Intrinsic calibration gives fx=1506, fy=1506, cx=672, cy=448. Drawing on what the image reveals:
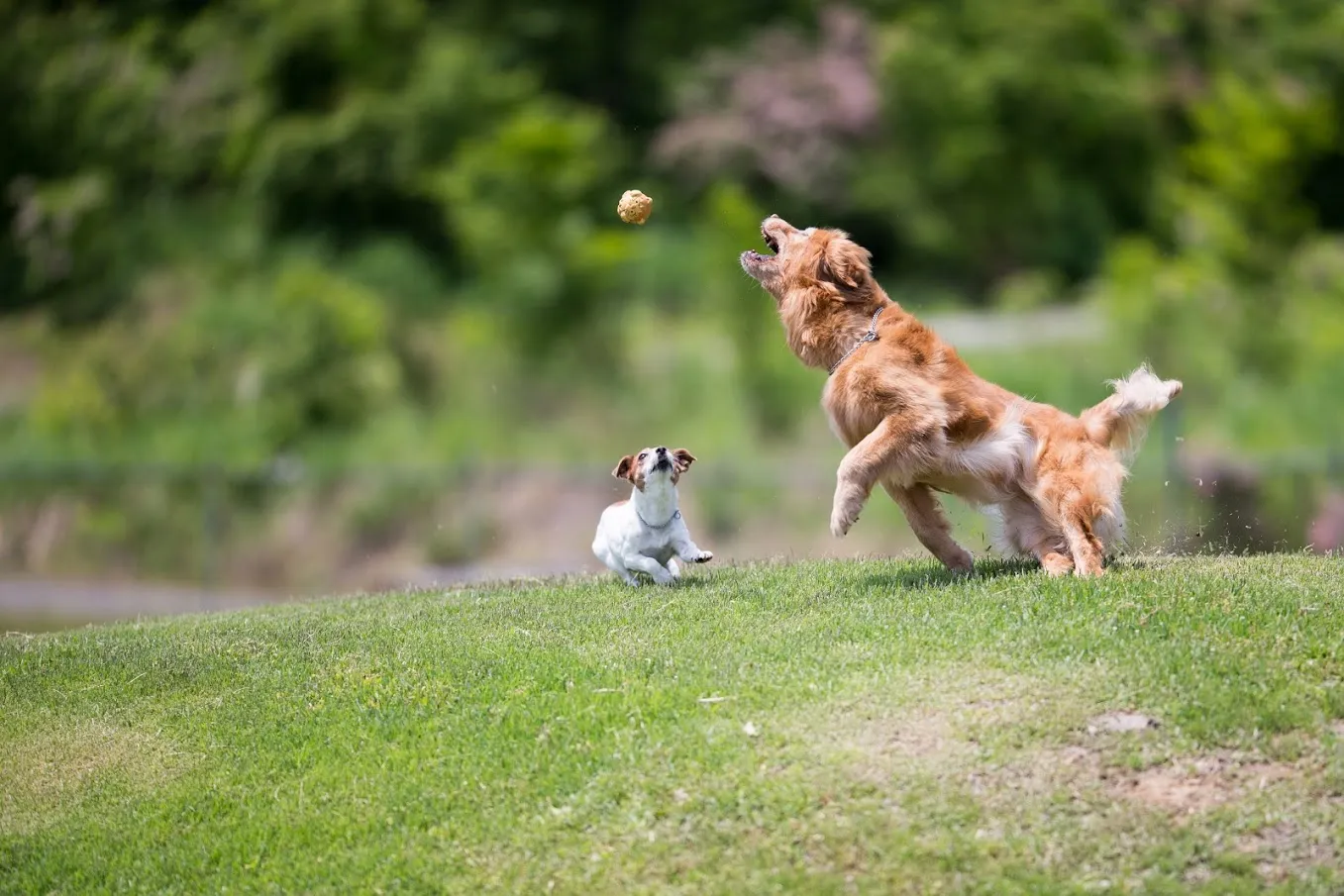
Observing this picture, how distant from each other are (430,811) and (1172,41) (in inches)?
1151

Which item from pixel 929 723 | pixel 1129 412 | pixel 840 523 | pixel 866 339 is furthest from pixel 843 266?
pixel 929 723

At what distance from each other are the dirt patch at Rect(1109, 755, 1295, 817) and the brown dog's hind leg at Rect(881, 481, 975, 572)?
2.79m

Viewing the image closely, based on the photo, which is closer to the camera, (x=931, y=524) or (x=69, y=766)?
(x=69, y=766)

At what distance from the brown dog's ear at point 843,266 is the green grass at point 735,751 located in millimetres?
1781

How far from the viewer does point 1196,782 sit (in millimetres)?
6016

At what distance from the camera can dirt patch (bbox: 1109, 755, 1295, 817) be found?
19.4ft

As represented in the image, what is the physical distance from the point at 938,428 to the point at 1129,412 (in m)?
1.12

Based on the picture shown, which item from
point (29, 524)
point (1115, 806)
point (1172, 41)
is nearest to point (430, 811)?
point (1115, 806)

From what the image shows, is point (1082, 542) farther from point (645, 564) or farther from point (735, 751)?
point (735, 751)

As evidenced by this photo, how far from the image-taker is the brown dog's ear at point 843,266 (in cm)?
859

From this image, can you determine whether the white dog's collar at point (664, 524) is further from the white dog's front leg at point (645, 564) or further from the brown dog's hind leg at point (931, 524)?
the brown dog's hind leg at point (931, 524)

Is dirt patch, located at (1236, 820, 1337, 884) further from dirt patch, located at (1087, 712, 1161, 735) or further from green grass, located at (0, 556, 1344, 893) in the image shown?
dirt patch, located at (1087, 712, 1161, 735)

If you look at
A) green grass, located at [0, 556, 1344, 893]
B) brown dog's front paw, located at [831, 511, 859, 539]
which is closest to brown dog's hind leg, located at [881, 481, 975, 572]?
green grass, located at [0, 556, 1344, 893]

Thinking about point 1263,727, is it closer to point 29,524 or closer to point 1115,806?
point 1115,806
